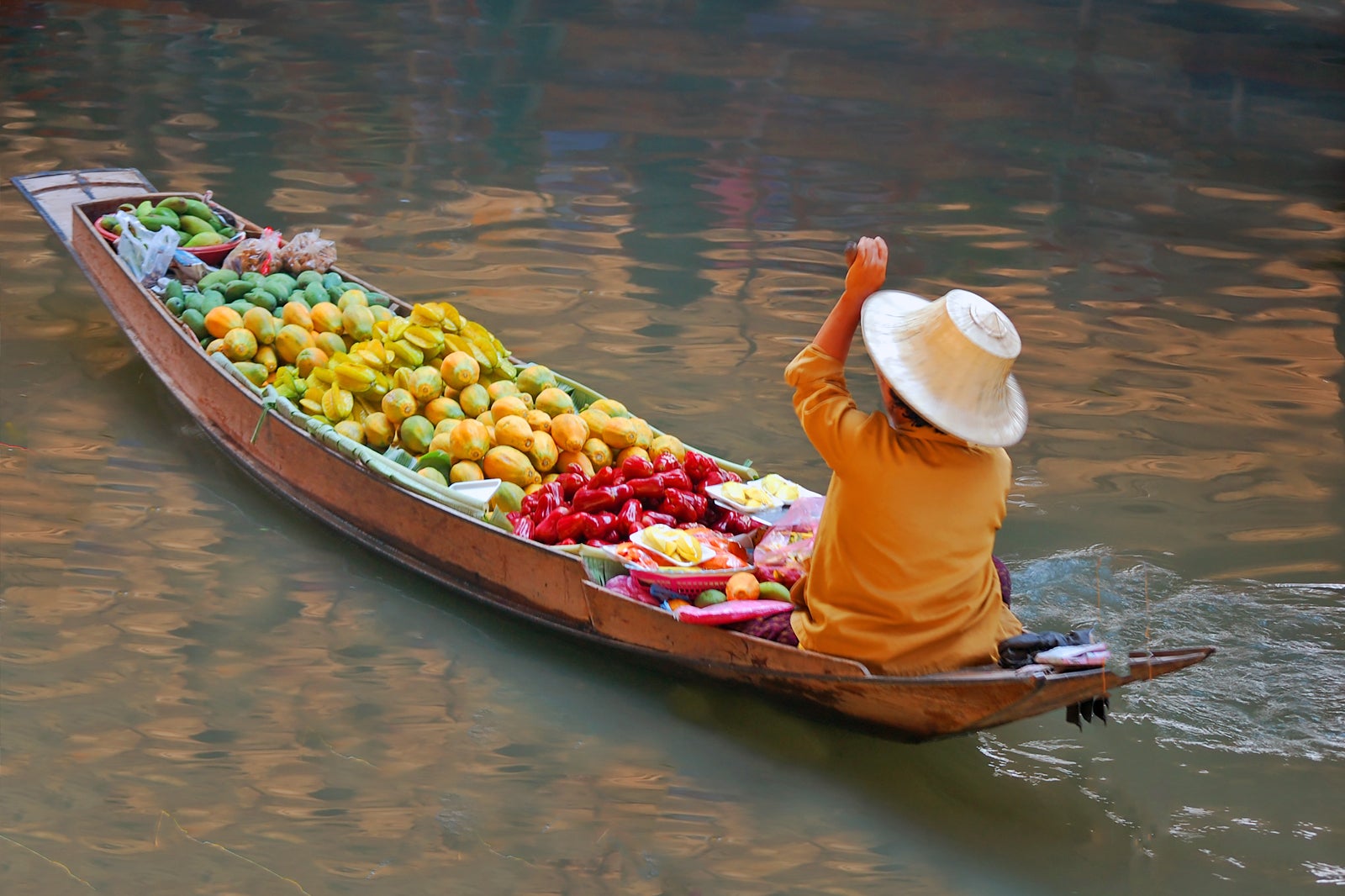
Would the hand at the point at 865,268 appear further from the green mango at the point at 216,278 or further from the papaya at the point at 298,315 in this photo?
the green mango at the point at 216,278

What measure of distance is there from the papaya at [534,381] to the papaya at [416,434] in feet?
1.30

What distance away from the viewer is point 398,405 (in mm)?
4426

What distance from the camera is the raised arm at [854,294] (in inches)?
123

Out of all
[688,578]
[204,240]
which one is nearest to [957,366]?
[688,578]

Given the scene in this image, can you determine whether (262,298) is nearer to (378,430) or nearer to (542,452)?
(378,430)

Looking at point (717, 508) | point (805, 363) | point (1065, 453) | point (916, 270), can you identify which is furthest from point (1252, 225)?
point (805, 363)

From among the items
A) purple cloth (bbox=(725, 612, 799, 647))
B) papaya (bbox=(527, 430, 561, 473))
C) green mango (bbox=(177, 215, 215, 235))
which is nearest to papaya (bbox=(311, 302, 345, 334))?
papaya (bbox=(527, 430, 561, 473))

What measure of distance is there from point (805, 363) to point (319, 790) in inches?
70.9

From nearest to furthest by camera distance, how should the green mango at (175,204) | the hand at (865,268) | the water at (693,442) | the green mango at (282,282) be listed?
1. the hand at (865,268)
2. the water at (693,442)
3. the green mango at (282,282)
4. the green mango at (175,204)

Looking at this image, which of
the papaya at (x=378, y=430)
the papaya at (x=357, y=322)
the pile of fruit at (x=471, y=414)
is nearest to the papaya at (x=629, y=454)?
the pile of fruit at (x=471, y=414)

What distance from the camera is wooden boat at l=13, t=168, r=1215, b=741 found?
3.15m

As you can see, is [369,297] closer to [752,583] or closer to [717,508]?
[717,508]

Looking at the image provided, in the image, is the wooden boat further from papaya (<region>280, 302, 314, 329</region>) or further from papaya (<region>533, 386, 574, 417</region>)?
papaya (<region>533, 386, 574, 417</region>)

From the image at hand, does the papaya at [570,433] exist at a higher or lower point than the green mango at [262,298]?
lower
